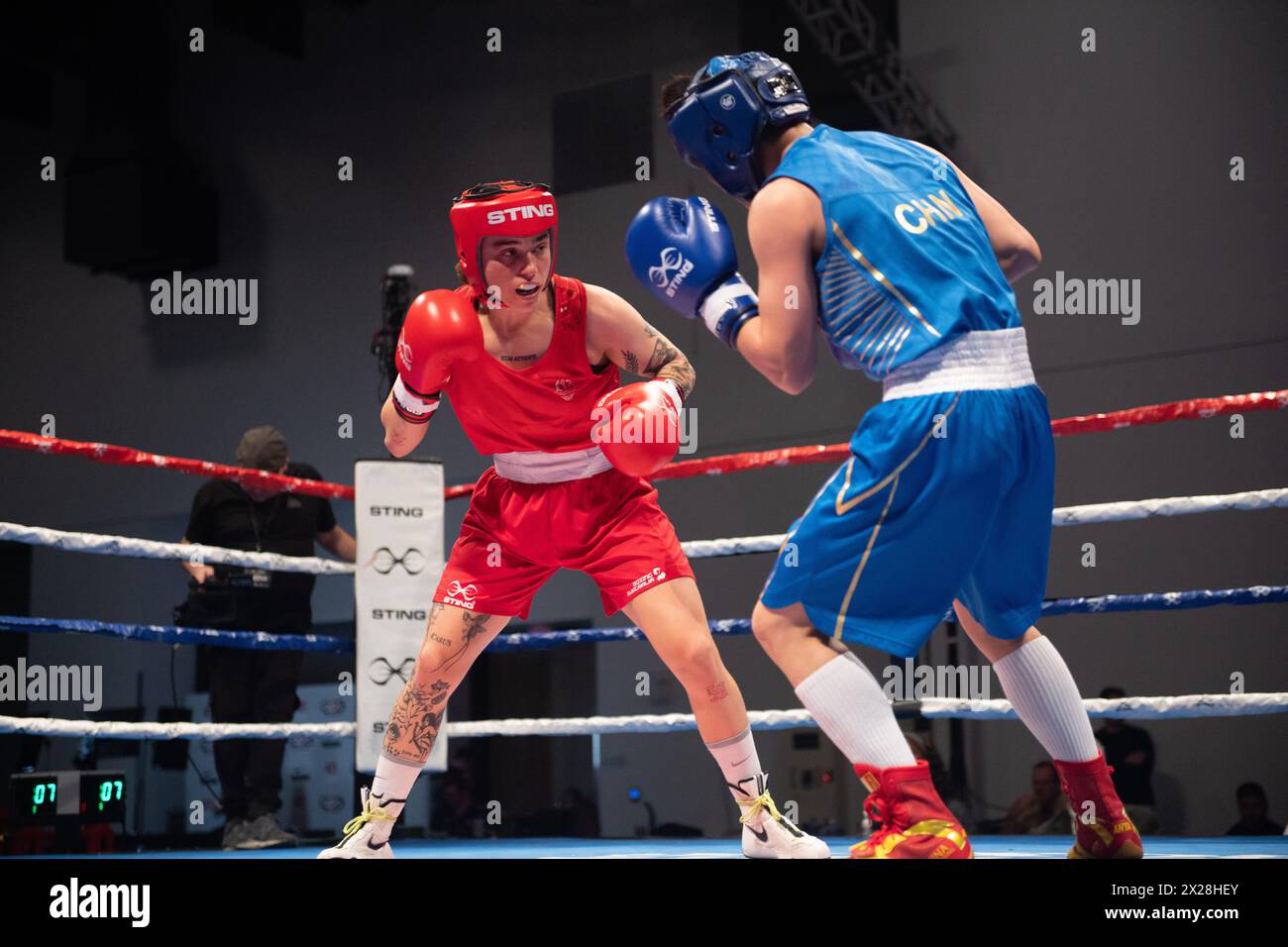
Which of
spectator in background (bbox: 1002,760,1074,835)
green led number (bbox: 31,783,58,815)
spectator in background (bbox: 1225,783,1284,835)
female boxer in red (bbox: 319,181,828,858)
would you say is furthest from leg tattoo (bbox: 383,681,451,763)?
spectator in background (bbox: 1225,783,1284,835)

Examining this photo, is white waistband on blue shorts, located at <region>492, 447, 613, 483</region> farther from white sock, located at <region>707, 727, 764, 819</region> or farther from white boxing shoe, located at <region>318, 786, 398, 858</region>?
white boxing shoe, located at <region>318, 786, 398, 858</region>

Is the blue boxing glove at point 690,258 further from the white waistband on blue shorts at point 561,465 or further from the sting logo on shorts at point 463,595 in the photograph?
the sting logo on shorts at point 463,595

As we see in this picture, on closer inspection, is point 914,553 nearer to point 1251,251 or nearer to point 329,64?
point 1251,251

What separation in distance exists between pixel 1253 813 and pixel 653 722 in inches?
126

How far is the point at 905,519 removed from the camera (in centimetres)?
166

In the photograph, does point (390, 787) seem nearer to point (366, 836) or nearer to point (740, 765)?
point (366, 836)

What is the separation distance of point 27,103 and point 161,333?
164 centimetres

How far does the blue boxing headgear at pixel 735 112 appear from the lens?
1.90 meters

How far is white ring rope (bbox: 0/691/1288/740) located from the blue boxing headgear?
1402mm

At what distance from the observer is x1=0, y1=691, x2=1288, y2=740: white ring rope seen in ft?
9.43

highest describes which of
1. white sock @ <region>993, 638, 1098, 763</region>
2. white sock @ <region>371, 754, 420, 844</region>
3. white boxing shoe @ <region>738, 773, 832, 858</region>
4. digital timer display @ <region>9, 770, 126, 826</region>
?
white sock @ <region>993, 638, 1098, 763</region>

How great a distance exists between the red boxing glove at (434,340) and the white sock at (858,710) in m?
0.97

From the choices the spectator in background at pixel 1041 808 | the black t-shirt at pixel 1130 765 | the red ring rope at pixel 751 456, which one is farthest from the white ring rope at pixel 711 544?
the black t-shirt at pixel 1130 765
